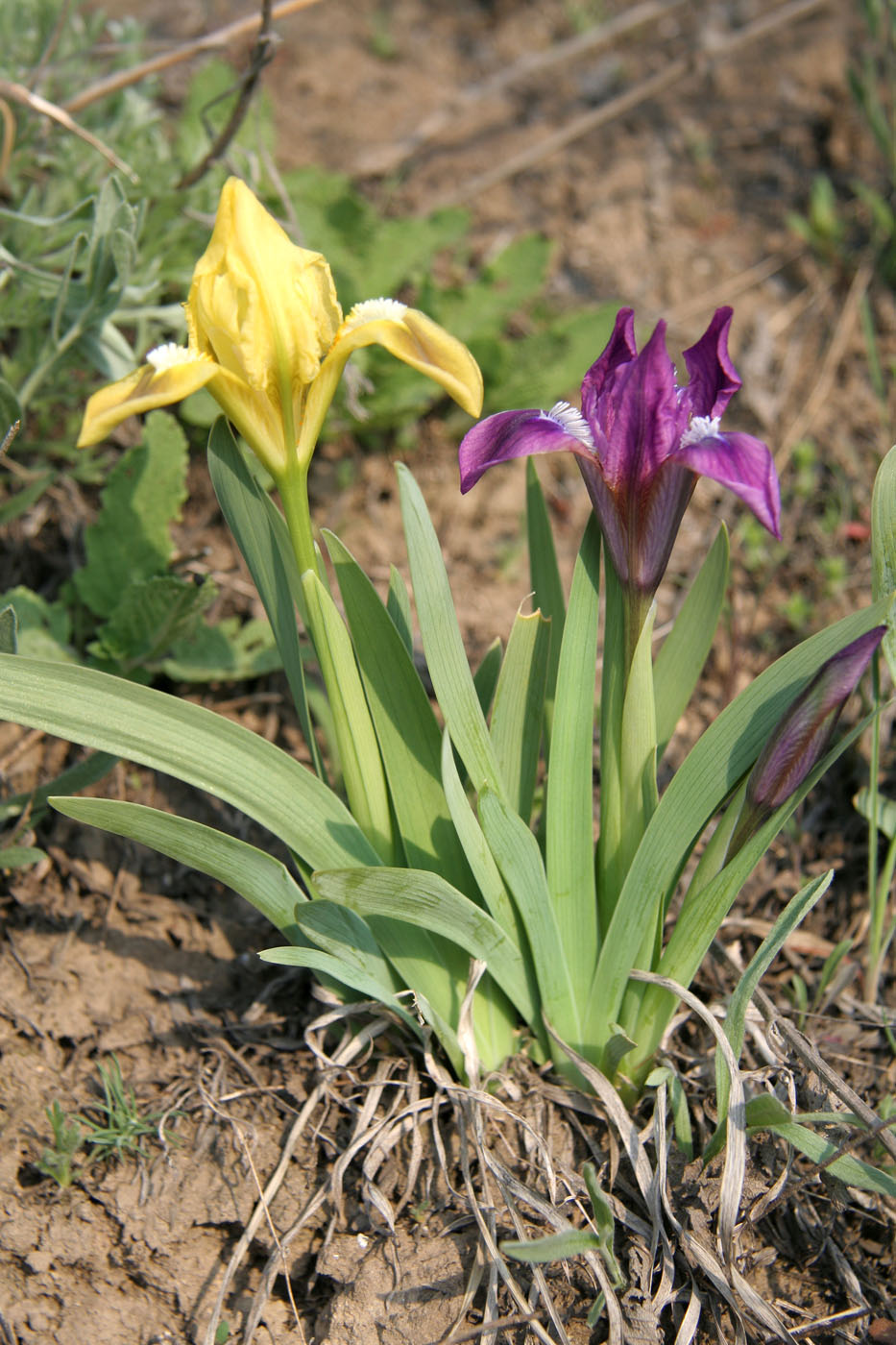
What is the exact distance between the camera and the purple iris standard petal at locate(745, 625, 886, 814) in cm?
117

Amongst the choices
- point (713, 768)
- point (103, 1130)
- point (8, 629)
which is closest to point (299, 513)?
point (8, 629)

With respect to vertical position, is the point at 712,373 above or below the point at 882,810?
above

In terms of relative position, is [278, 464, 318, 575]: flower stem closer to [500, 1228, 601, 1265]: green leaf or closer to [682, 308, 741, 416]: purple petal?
[682, 308, 741, 416]: purple petal

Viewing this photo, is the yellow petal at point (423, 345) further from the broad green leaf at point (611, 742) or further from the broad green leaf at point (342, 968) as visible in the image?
the broad green leaf at point (342, 968)

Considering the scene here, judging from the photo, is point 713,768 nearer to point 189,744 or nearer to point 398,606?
point 398,606

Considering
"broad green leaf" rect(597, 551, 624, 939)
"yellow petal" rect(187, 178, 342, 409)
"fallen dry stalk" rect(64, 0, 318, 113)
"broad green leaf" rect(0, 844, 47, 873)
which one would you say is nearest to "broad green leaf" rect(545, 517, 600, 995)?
"broad green leaf" rect(597, 551, 624, 939)

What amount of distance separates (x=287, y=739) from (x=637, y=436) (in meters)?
1.18

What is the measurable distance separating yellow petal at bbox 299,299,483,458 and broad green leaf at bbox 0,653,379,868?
1.35ft

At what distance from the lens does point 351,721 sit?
1.39m

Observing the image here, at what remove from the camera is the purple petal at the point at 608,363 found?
1.23 meters

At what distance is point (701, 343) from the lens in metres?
1.23

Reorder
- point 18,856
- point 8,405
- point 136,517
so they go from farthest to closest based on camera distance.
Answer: point 136,517
point 8,405
point 18,856

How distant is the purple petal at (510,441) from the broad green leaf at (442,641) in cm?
16

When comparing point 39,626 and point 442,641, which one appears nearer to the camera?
point 442,641
